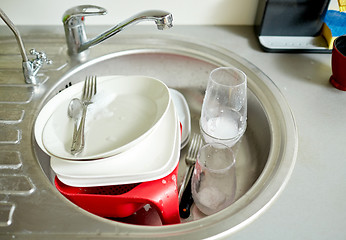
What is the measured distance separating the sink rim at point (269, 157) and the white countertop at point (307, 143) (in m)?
0.02

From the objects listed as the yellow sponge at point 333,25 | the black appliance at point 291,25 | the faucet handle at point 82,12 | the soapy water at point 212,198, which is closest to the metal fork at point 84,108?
the faucet handle at point 82,12

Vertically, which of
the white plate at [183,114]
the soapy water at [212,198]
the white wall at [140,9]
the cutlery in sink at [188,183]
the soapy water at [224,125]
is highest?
the white wall at [140,9]

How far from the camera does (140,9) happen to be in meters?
0.93

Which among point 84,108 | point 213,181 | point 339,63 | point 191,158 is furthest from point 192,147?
point 339,63

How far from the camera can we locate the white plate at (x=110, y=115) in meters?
0.67

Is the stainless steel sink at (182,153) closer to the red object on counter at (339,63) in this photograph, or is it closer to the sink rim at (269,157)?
the sink rim at (269,157)

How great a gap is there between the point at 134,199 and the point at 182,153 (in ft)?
0.74

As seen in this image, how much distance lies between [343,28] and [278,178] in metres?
0.49

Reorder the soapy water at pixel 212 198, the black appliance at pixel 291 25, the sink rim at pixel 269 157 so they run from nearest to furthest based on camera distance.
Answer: the sink rim at pixel 269 157
the soapy water at pixel 212 198
the black appliance at pixel 291 25

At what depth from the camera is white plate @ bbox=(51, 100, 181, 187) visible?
59 centimetres

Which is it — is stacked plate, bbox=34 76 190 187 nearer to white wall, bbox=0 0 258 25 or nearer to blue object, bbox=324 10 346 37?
white wall, bbox=0 0 258 25

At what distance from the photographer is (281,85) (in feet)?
2.63

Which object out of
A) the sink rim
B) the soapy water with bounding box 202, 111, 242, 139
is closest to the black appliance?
the sink rim

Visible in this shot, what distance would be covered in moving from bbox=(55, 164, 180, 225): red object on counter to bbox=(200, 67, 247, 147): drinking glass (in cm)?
18
